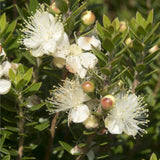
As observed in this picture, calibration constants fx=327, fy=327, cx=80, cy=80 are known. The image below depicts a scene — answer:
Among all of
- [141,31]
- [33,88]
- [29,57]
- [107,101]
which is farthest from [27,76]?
[141,31]

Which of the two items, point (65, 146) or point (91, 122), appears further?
point (65, 146)

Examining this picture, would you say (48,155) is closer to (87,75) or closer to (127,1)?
(87,75)

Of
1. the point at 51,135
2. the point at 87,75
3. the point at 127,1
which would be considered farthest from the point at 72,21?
the point at 127,1

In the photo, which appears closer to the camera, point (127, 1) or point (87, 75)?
point (87, 75)

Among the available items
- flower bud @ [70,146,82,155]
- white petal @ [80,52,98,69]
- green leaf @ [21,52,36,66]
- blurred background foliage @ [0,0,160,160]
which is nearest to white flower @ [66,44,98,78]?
white petal @ [80,52,98,69]

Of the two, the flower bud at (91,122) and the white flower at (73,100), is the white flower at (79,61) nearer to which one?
the white flower at (73,100)

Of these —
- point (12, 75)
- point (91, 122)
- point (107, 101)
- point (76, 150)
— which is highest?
point (12, 75)

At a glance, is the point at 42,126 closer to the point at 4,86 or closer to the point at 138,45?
the point at 4,86
